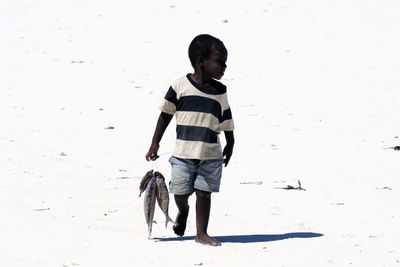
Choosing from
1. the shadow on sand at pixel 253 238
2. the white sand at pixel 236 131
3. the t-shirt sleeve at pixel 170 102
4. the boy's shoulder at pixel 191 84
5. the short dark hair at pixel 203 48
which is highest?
the short dark hair at pixel 203 48

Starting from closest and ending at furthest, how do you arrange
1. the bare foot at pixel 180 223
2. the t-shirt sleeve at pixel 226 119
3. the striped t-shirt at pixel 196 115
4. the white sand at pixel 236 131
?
1. the striped t-shirt at pixel 196 115
2. the t-shirt sleeve at pixel 226 119
3. the white sand at pixel 236 131
4. the bare foot at pixel 180 223

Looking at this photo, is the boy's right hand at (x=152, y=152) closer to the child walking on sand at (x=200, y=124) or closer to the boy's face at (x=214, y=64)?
the child walking on sand at (x=200, y=124)

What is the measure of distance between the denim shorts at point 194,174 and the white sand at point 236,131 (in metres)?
0.42

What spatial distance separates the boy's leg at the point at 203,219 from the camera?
711 centimetres

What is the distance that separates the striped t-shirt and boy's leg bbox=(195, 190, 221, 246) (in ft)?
0.97

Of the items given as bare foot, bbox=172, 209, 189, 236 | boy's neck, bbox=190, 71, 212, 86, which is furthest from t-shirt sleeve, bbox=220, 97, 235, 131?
bare foot, bbox=172, 209, 189, 236

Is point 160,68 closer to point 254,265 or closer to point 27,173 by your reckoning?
point 27,173

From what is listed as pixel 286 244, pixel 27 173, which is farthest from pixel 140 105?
pixel 286 244

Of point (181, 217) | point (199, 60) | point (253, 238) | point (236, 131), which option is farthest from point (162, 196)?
point (236, 131)

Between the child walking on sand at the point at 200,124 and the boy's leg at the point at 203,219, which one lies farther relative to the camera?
the boy's leg at the point at 203,219

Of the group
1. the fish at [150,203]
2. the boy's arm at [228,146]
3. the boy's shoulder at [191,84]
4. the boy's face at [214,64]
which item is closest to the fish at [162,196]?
the fish at [150,203]

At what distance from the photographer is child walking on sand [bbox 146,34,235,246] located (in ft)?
23.0

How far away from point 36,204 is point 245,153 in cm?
369

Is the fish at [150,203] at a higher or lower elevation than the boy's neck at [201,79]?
lower
